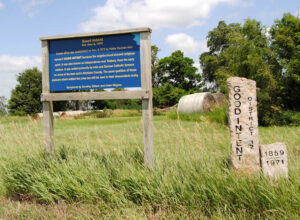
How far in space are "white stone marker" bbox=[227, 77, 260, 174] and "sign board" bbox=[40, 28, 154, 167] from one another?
4.38 feet

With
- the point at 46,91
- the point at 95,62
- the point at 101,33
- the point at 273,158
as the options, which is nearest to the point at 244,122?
the point at 273,158

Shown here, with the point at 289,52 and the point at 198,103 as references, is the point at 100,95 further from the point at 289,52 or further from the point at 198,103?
the point at 198,103

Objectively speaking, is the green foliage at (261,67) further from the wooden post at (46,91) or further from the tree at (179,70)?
the tree at (179,70)

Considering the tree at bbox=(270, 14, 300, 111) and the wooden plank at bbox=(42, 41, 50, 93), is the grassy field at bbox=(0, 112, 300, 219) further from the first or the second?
the tree at bbox=(270, 14, 300, 111)

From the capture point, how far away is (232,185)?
3.46 m

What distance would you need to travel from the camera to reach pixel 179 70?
3931 centimetres

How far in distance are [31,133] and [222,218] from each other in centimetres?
422

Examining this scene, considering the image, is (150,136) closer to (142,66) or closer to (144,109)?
(144,109)

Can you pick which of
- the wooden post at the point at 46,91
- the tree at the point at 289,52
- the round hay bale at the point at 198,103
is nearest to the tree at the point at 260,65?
the tree at the point at 289,52

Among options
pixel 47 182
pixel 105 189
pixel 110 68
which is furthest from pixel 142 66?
pixel 47 182

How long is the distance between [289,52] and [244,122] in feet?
36.2

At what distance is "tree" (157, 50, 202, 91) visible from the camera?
3906cm

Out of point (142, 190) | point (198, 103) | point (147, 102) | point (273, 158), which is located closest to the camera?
point (142, 190)

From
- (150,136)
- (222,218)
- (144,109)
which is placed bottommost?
(222,218)
